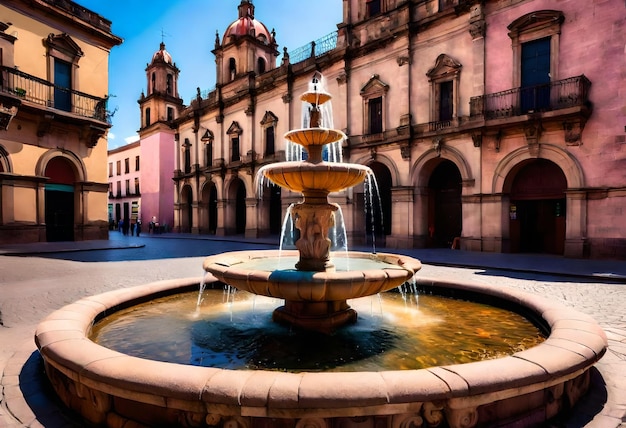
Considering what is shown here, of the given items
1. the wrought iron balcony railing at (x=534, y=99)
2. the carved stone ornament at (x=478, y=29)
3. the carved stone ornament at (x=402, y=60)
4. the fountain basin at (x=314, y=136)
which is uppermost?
the carved stone ornament at (x=478, y=29)

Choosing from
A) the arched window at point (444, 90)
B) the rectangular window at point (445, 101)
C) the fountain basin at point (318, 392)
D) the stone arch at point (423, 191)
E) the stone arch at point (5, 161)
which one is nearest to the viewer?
the fountain basin at point (318, 392)

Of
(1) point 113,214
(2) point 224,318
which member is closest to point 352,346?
(2) point 224,318

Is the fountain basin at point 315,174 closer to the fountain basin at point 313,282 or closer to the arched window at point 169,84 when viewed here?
the fountain basin at point 313,282

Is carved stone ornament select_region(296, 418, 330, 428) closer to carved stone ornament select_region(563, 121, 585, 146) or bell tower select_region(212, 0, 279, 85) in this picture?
carved stone ornament select_region(563, 121, 585, 146)

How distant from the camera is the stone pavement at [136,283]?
280 cm

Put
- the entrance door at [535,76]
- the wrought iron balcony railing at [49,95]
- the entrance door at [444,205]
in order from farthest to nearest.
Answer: the entrance door at [444,205]
the wrought iron balcony railing at [49,95]
the entrance door at [535,76]

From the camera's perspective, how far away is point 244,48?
94.0 feet

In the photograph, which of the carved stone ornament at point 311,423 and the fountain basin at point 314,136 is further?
the fountain basin at point 314,136

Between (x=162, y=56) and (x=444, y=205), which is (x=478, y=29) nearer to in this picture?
(x=444, y=205)

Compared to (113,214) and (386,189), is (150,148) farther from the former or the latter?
(386,189)

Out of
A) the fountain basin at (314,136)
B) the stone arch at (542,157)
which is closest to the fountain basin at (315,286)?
the fountain basin at (314,136)

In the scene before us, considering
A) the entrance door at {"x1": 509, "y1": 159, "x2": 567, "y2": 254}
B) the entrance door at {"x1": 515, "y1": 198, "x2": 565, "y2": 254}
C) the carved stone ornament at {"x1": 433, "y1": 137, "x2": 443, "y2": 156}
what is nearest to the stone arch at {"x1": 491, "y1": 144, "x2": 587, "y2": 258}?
the entrance door at {"x1": 509, "y1": 159, "x2": 567, "y2": 254}

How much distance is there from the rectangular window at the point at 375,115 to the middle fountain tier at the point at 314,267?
1470 cm

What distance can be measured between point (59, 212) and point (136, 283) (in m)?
14.8
